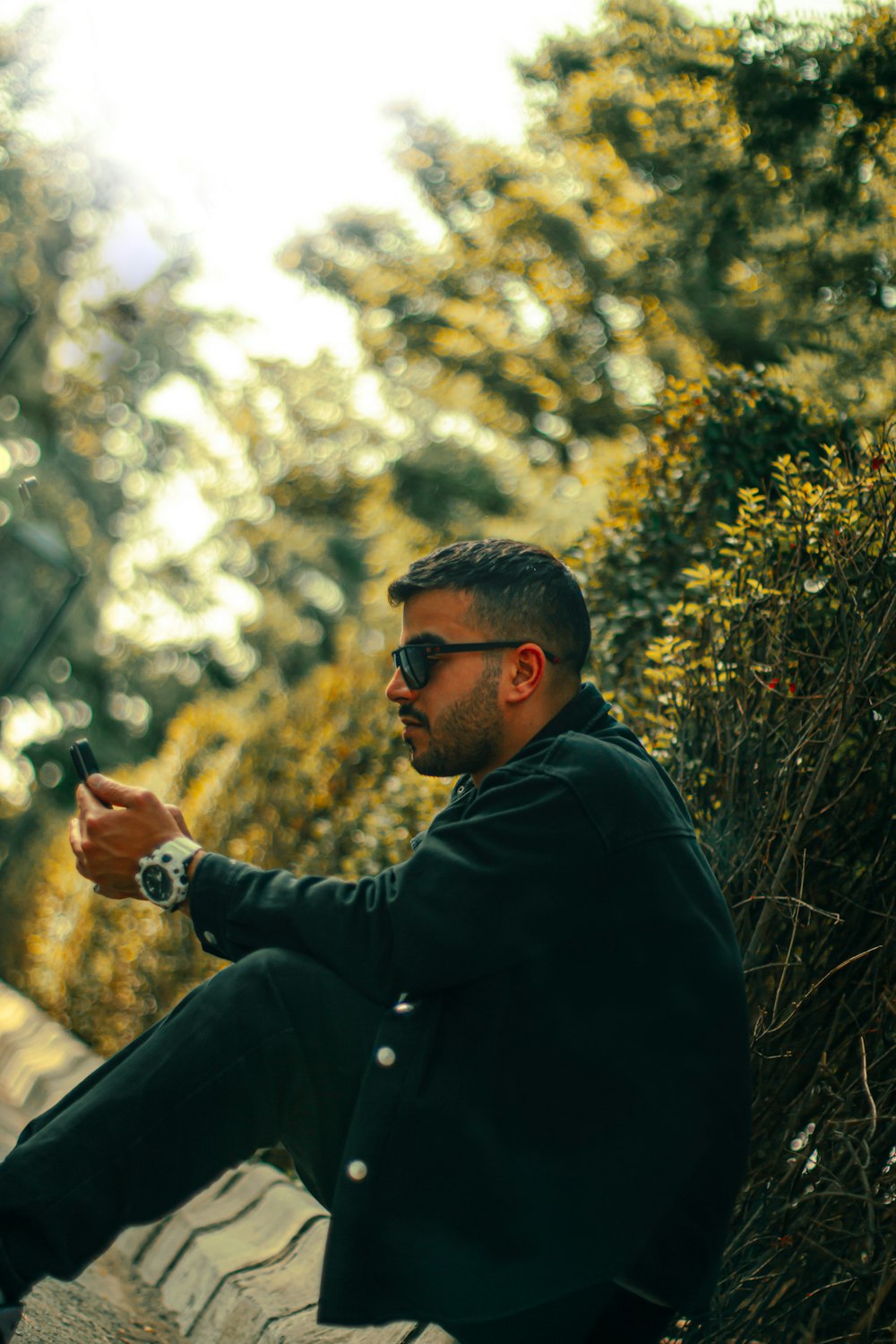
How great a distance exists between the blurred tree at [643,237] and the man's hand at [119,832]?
3.38 m

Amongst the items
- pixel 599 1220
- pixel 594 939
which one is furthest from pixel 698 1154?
pixel 594 939

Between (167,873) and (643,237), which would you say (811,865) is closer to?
(167,873)

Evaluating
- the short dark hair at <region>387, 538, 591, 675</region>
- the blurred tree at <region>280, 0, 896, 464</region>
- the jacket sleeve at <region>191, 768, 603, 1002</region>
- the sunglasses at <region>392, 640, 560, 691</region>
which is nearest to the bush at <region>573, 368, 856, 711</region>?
the blurred tree at <region>280, 0, 896, 464</region>

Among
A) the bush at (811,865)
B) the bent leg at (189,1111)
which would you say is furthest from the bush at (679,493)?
the bent leg at (189,1111)

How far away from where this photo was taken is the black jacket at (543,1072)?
78.2 inches

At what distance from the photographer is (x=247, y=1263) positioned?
341cm

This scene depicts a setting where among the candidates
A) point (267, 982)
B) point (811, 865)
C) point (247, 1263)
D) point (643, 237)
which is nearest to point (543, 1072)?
point (267, 982)

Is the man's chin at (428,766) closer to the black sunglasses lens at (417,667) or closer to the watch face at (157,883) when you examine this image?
the black sunglasses lens at (417,667)

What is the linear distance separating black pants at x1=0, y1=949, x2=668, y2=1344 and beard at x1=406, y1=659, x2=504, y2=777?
51 cm

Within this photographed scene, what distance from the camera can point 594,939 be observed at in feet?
6.79

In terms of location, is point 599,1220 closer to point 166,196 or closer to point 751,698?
point 751,698

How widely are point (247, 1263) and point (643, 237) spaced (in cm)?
1424

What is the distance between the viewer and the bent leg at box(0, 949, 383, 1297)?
1.98 meters

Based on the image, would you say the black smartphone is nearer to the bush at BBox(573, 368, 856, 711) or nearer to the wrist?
the wrist
